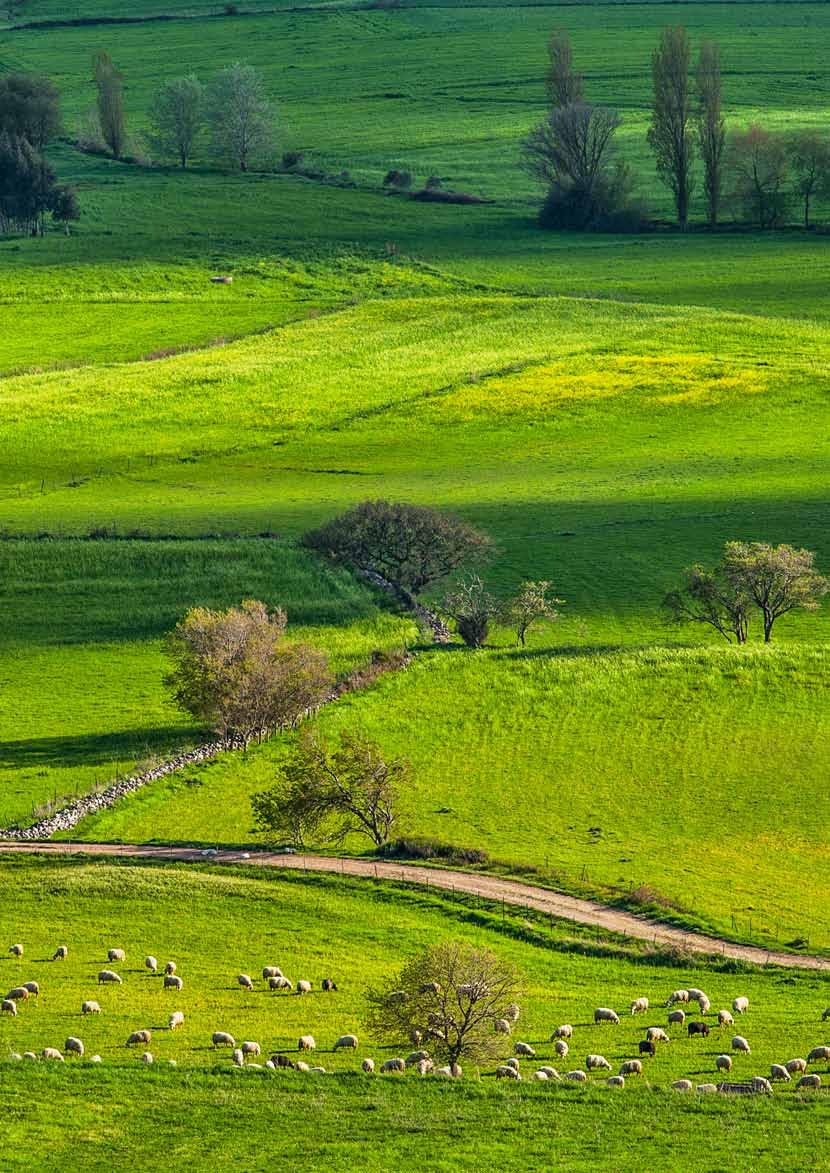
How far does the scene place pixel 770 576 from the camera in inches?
3211

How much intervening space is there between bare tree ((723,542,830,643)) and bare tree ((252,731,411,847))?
1048 inches

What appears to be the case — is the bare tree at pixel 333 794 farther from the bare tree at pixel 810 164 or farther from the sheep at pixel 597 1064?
the bare tree at pixel 810 164

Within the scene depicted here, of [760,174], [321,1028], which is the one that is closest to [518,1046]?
[321,1028]

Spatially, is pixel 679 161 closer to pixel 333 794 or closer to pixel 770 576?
pixel 770 576

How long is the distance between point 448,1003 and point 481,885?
1408cm

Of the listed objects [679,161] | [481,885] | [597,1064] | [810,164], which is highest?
[679,161]

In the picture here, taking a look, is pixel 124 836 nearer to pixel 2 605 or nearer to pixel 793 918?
pixel 793 918

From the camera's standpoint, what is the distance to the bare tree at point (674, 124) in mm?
177000

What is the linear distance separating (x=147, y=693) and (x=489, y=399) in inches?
2134

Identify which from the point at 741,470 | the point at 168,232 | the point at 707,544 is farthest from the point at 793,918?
the point at 168,232

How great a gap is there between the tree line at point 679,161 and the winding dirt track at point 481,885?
132039mm

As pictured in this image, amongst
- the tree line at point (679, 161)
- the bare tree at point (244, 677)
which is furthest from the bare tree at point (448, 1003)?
the tree line at point (679, 161)

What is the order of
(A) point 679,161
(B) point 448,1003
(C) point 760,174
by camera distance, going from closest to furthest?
1. (B) point 448,1003
2. (A) point 679,161
3. (C) point 760,174

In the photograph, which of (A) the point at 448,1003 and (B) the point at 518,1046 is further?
(B) the point at 518,1046
